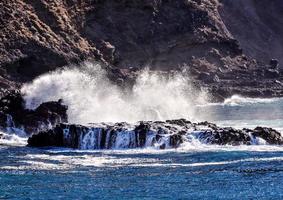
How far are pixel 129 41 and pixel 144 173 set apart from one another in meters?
98.2

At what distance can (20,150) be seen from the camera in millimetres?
45375

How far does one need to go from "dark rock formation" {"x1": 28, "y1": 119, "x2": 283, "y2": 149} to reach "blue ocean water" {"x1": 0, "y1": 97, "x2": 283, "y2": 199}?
107cm

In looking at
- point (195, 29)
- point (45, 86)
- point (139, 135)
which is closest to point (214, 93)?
point (195, 29)

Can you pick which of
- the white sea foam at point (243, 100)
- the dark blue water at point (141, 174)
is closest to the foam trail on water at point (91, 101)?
the dark blue water at point (141, 174)

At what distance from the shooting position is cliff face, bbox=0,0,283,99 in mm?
100100

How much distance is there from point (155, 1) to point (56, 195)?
113278 mm

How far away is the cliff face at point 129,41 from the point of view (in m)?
100

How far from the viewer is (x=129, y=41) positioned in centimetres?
13338

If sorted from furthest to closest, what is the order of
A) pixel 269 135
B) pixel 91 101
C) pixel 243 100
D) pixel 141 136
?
pixel 243 100 → pixel 91 101 → pixel 269 135 → pixel 141 136

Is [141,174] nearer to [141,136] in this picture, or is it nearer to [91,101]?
[141,136]

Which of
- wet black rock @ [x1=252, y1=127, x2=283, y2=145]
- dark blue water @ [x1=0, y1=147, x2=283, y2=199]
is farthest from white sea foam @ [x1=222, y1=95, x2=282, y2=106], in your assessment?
dark blue water @ [x1=0, y1=147, x2=283, y2=199]

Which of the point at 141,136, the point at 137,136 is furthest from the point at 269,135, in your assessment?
the point at 137,136

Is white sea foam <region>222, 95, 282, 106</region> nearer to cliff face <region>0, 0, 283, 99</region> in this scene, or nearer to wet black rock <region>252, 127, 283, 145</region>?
cliff face <region>0, 0, 283, 99</region>

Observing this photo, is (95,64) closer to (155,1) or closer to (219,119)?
(219,119)
